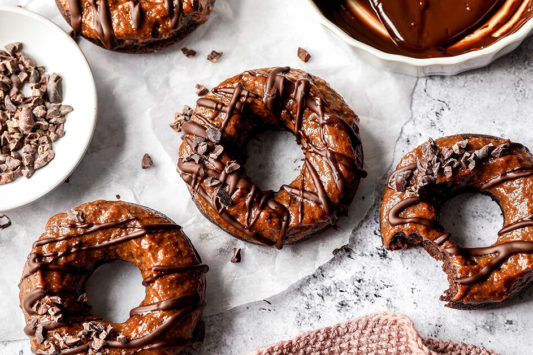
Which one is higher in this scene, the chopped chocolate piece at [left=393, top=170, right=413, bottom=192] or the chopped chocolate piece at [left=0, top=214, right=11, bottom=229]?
the chopped chocolate piece at [left=393, top=170, right=413, bottom=192]

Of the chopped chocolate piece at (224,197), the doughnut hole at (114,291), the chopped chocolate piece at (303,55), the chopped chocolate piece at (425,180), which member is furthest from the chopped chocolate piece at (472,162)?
the doughnut hole at (114,291)

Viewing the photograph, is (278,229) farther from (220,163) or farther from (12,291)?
A: (12,291)

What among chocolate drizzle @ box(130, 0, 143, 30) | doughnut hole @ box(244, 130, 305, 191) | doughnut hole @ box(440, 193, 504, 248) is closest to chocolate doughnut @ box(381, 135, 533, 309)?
doughnut hole @ box(440, 193, 504, 248)

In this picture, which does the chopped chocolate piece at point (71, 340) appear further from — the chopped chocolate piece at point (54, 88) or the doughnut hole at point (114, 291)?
the chopped chocolate piece at point (54, 88)

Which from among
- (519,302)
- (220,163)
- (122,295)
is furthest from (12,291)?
(519,302)

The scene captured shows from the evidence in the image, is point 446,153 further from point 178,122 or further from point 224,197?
point 178,122

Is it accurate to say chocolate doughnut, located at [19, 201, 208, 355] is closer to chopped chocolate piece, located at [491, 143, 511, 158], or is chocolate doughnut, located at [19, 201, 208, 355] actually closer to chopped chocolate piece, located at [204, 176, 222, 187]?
chopped chocolate piece, located at [204, 176, 222, 187]

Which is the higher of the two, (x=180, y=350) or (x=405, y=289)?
(x=405, y=289)
